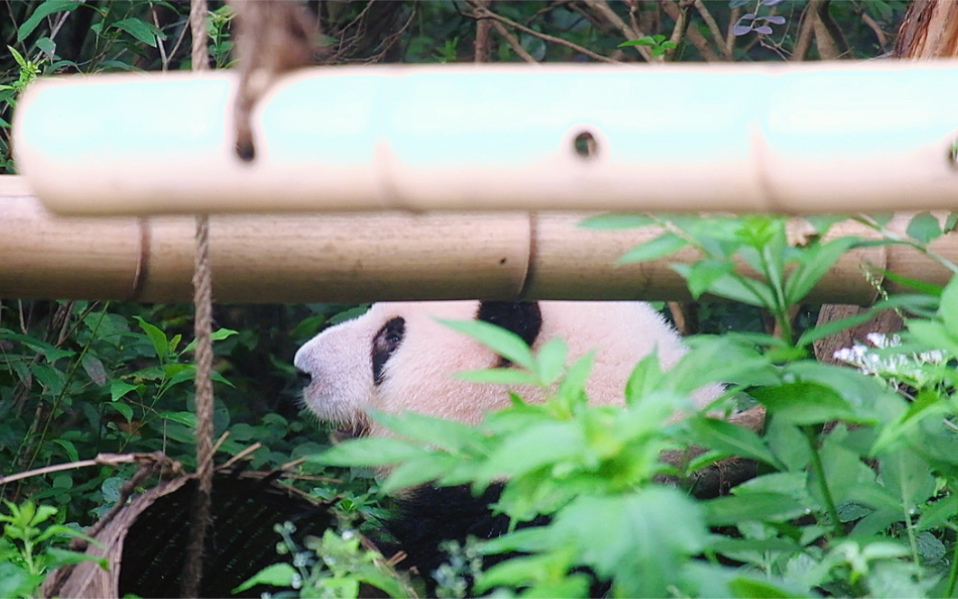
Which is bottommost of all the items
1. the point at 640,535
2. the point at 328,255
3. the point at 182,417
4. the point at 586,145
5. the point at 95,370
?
the point at 95,370

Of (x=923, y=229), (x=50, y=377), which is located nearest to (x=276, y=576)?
(x=923, y=229)

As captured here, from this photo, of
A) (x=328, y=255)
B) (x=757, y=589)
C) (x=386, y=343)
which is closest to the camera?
(x=757, y=589)

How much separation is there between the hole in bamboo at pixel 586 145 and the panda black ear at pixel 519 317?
41.1 inches

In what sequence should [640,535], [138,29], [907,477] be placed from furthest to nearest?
[138,29] → [907,477] → [640,535]

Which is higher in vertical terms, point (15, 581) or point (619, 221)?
point (619, 221)

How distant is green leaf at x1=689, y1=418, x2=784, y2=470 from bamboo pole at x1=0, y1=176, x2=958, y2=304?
544 mm

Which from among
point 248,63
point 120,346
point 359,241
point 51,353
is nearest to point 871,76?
point 248,63

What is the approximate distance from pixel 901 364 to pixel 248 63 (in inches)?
21.8

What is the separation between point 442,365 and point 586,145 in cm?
112

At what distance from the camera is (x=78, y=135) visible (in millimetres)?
716

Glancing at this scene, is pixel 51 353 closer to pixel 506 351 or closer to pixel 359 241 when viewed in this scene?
pixel 359 241

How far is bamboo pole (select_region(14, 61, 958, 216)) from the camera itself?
68cm

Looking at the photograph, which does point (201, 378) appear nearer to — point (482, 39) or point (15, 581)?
point (15, 581)

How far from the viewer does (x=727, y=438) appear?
75 centimetres
